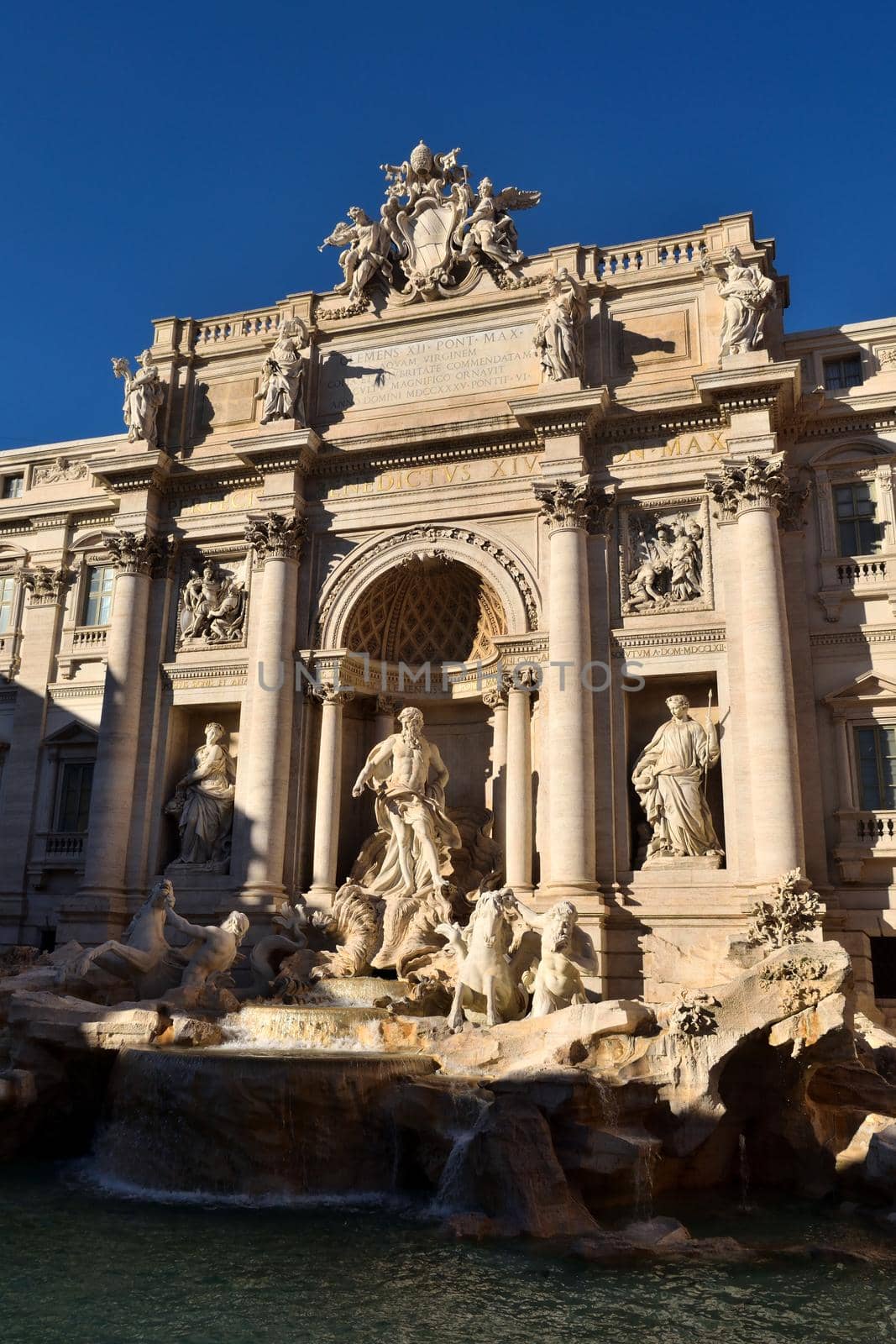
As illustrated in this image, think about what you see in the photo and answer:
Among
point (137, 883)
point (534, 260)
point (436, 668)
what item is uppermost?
point (534, 260)

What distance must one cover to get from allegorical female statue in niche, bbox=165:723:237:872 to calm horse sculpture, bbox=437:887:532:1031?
7.45m

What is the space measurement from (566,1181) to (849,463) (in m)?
13.5

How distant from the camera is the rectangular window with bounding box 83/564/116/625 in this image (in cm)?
2453

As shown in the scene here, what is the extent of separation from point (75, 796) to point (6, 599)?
508 cm

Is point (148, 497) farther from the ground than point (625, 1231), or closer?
farther from the ground

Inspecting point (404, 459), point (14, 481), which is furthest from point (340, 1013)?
point (14, 481)

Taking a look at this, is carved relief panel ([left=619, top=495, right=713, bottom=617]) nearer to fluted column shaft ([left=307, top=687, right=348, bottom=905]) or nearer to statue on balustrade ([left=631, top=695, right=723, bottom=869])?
statue on balustrade ([left=631, top=695, right=723, bottom=869])

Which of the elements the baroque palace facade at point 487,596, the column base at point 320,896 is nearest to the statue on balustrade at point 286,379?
the baroque palace facade at point 487,596

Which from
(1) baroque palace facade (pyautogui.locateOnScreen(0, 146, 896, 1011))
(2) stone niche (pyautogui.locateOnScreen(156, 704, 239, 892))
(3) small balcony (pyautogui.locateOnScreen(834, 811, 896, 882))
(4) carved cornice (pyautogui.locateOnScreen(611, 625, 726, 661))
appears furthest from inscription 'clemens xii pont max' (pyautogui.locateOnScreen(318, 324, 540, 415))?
(3) small balcony (pyautogui.locateOnScreen(834, 811, 896, 882))

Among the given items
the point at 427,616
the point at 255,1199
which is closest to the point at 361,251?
the point at 427,616

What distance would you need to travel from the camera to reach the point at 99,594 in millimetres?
24750

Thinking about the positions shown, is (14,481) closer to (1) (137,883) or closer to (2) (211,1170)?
(1) (137,883)

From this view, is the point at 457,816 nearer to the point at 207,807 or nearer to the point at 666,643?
the point at 207,807

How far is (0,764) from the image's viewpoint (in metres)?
24.2
